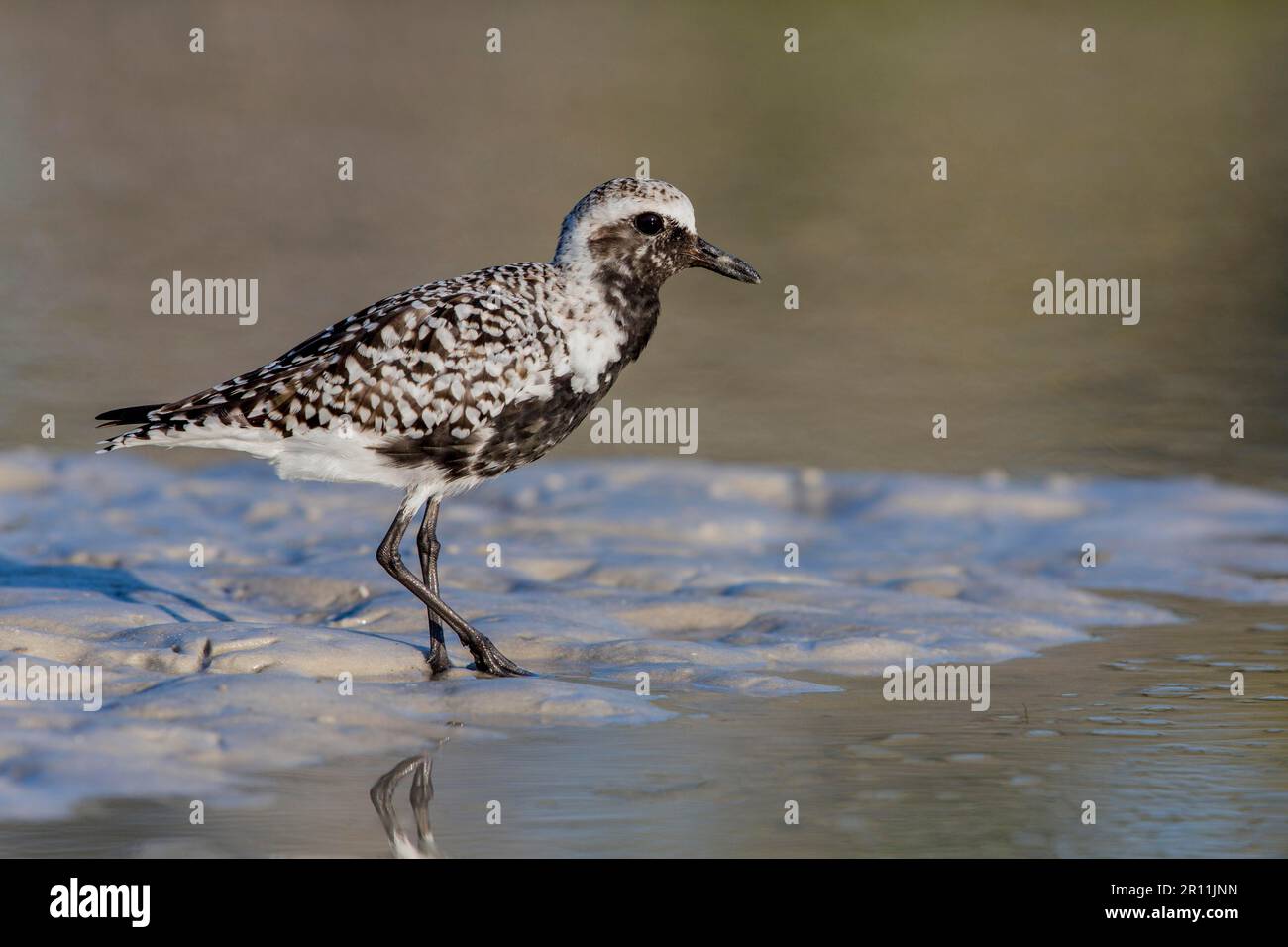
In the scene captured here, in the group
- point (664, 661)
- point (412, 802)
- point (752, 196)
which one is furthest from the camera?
point (752, 196)

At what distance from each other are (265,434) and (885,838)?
3970mm

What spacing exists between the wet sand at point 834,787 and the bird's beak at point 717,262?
2310mm

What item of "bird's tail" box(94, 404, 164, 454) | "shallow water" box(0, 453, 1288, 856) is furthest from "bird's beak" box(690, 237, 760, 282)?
"bird's tail" box(94, 404, 164, 454)

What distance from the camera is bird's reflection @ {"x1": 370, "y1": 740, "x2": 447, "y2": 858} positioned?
266 inches

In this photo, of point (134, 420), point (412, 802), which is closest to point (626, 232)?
point (134, 420)

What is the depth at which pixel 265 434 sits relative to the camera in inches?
370

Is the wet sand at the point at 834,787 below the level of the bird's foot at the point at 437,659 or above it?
below

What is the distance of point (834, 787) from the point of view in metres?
7.63

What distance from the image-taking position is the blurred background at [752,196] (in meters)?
18.2

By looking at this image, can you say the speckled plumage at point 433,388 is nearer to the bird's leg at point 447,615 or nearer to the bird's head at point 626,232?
the bird's head at point 626,232

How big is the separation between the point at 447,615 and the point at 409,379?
3.85 feet

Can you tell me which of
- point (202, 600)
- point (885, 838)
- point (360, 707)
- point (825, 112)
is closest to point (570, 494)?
point (202, 600)

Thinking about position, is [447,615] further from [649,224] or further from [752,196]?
[752,196]

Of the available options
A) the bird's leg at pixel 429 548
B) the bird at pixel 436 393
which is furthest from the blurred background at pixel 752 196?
the bird at pixel 436 393
